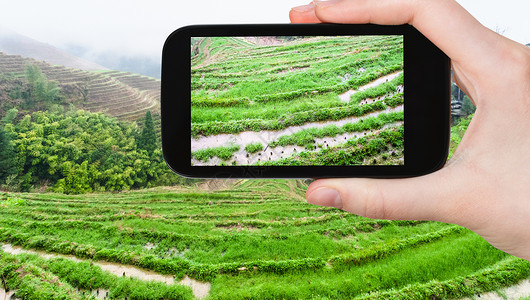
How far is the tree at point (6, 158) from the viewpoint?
33.3ft

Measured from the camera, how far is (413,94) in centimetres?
73

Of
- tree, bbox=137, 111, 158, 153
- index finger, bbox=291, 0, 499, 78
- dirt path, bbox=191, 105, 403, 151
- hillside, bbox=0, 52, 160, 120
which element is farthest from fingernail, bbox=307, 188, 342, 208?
hillside, bbox=0, 52, 160, 120

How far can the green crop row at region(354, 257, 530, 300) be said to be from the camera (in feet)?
12.8

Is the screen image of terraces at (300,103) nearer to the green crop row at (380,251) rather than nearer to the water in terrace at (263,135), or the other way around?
the water in terrace at (263,135)

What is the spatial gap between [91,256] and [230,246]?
301 centimetres

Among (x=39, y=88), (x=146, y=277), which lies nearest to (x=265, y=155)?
(x=146, y=277)

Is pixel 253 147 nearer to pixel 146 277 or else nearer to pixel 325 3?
Answer: pixel 325 3

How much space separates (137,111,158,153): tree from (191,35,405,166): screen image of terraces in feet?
37.1

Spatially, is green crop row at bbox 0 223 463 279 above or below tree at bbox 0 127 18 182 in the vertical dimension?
below

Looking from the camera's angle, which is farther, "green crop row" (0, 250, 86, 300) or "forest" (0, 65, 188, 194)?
"forest" (0, 65, 188, 194)

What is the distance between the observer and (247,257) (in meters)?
5.25

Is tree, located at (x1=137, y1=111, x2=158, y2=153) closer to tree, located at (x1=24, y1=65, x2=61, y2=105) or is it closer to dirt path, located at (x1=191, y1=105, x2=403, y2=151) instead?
tree, located at (x1=24, y1=65, x2=61, y2=105)

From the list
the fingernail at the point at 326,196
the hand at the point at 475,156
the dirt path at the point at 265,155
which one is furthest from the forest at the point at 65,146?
the hand at the point at 475,156

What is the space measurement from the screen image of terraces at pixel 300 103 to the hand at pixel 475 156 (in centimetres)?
9
